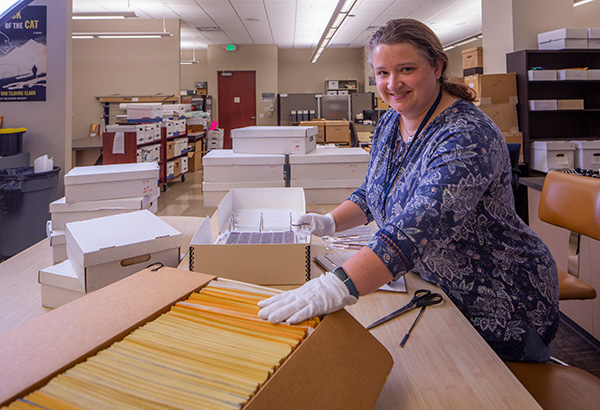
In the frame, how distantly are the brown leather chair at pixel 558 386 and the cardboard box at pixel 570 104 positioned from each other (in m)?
4.73

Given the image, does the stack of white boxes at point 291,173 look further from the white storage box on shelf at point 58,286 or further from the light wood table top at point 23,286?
the white storage box on shelf at point 58,286

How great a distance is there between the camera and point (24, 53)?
411cm

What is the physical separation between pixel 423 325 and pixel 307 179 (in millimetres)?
1439

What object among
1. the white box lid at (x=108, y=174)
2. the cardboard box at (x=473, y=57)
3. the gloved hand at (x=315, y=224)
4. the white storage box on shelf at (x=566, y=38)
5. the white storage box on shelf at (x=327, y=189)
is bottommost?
the gloved hand at (x=315, y=224)

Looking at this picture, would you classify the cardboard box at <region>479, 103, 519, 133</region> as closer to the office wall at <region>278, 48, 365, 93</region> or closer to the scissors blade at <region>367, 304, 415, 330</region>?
the scissors blade at <region>367, 304, 415, 330</region>

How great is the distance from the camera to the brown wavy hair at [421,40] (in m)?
1.18

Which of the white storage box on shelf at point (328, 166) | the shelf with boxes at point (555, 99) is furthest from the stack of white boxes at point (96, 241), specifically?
the shelf with boxes at point (555, 99)

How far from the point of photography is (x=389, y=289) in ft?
4.01

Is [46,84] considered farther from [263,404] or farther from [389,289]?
[263,404]

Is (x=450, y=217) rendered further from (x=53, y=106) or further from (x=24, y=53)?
(x=24, y=53)

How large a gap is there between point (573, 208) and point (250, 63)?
1216 cm

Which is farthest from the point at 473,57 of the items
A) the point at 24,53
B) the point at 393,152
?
the point at 393,152

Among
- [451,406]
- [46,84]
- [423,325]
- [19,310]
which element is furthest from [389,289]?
[46,84]

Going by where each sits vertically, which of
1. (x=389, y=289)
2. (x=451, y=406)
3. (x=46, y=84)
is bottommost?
(x=451, y=406)
